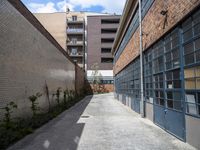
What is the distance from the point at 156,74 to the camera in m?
11.9

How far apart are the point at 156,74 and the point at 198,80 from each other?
185 inches

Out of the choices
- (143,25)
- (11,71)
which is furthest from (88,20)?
(11,71)

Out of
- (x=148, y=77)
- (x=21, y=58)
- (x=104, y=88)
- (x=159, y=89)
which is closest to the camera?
(x=21, y=58)

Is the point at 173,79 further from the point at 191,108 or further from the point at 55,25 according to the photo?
the point at 55,25

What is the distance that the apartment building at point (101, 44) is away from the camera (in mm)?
59812

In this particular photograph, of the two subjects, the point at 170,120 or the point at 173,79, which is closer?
the point at 173,79

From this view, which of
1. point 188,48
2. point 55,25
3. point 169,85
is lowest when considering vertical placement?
point 169,85

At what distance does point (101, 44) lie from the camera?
6078 cm

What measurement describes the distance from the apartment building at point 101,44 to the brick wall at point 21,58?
43429mm

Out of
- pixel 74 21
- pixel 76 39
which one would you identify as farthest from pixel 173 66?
pixel 74 21

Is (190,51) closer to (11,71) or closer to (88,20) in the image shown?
(11,71)

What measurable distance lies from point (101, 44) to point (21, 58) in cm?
5044

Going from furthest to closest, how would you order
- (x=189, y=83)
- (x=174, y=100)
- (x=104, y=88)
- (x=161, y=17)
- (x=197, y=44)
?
(x=104, y=88), (x=161, y=17), (x=174, y=100), (x=189, y=83), (x=197, y=44)

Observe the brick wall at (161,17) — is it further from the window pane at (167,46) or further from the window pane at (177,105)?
the window pane at (177,105)
